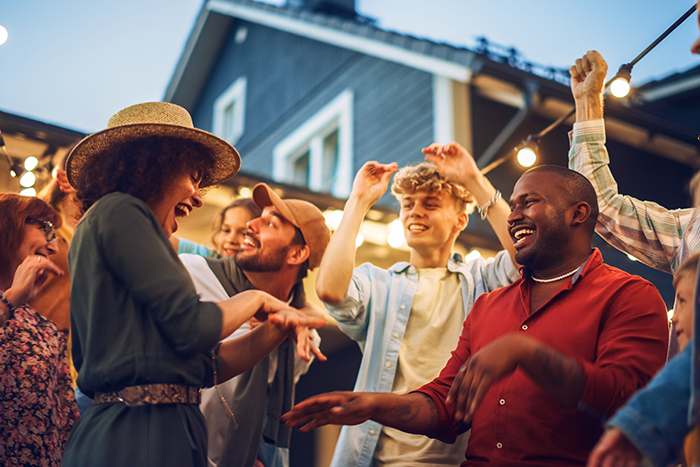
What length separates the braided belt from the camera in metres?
1.79

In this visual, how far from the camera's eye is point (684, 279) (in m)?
1.76

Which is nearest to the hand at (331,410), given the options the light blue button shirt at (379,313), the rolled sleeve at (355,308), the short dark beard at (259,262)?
the light blue button shirt at (379,313)

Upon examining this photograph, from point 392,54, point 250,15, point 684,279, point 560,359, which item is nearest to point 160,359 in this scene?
point 560,359

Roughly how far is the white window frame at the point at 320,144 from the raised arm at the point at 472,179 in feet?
19.8

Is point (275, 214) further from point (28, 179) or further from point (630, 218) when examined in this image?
point (28, 179)

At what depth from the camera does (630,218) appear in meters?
2.67

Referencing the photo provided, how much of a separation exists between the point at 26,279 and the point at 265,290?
3.89 ft

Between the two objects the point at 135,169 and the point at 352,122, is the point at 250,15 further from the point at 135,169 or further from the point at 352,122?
the point at 135,169

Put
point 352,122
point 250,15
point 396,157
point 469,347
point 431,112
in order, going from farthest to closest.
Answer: point 250,15 < point 352,122 < point 396,157 < point 431,112 < point 469,347

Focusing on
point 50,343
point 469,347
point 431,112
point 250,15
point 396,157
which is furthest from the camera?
point 250,15

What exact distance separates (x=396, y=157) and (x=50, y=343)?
21.8ft

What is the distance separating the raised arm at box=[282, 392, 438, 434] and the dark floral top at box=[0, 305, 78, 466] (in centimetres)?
117

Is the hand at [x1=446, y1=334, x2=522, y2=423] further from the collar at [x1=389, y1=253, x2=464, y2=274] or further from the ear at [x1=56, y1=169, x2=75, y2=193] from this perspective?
the ear at [x1=56, y1=169, x2=75, y2=193]

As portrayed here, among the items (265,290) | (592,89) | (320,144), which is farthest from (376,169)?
(320,144)
